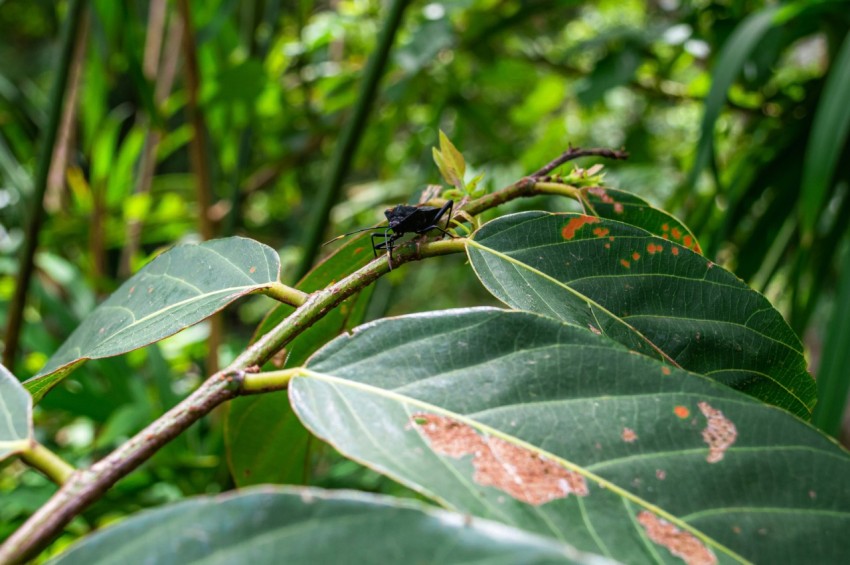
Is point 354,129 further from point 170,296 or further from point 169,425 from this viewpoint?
point 169,425

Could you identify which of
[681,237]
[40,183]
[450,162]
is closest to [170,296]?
[450,162]

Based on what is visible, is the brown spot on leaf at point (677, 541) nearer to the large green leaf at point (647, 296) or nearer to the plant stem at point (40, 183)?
the large green leaf at point (647, 296)

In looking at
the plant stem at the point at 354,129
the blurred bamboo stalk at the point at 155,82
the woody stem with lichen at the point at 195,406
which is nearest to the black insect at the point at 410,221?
the woody stem with lichen at the point at 195,406

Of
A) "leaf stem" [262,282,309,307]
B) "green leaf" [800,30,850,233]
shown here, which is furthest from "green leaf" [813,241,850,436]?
"leaf stem" [262,282,309,307]

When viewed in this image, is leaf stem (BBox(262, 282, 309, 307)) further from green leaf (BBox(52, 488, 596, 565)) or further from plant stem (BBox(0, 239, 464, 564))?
green leaf (BBox(52, 488, 596, 565))

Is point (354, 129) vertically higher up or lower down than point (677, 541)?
higher up
